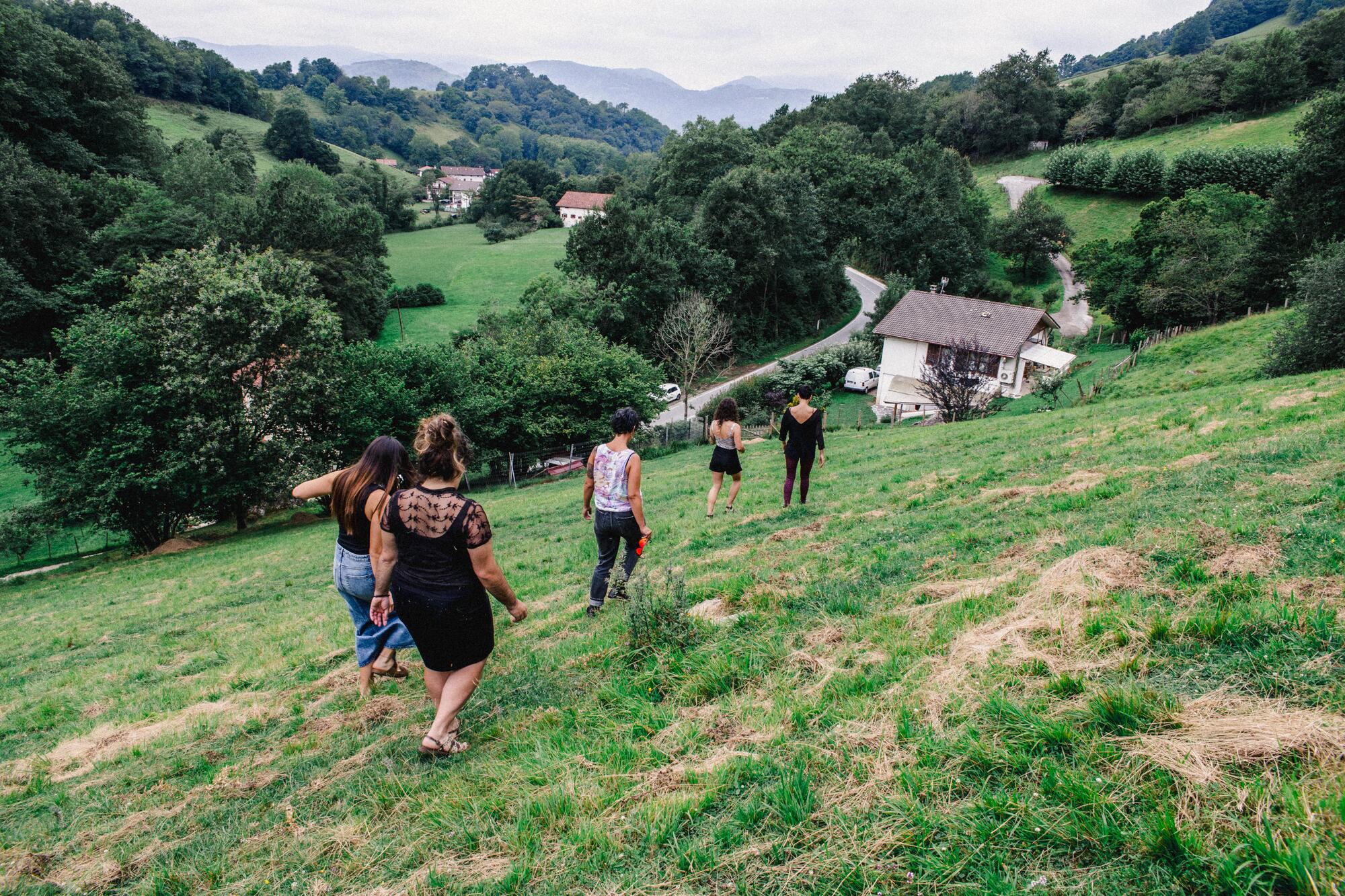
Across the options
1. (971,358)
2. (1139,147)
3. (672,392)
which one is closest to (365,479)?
(971,358)

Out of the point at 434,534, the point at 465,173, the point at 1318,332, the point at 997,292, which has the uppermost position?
the point at 465,173

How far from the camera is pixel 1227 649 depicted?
3.93m

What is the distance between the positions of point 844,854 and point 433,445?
12.1 feet

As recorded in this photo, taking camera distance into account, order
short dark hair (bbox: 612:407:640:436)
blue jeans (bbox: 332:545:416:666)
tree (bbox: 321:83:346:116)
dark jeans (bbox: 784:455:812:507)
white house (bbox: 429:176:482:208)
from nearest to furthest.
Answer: blue jeans (bbox: 332:545:416:666) → short dark hair (bbox: 612:407:640:436) → dark jeans (bbox: 784:455:812:507) → white house (bbox: 429:176:482:208) → tree (bbox: 321:83:346:116)

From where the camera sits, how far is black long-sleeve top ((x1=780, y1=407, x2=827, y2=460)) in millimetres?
10336

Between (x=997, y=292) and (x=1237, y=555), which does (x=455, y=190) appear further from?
(x=1237, y=555)

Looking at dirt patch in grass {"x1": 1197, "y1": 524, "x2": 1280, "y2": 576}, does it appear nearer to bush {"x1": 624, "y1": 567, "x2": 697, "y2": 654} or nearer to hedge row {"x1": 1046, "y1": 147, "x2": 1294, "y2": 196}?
bush {"x1": 624, "y1": 567, "x2": 697, "y2": 654}

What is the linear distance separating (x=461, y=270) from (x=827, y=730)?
86638mm

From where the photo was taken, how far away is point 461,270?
8225 centimetres

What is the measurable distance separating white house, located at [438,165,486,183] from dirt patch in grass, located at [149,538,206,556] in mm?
157498

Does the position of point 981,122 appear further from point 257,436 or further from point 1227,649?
point 1227,649

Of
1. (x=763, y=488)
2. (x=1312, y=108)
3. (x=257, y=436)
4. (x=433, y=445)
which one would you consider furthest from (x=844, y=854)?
(x=1312, y=108)

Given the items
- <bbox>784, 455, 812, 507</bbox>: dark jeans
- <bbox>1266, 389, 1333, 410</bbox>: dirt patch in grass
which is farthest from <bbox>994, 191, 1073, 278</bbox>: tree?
<bbox>784, 455, 812, 507</bbox>: dark jeans

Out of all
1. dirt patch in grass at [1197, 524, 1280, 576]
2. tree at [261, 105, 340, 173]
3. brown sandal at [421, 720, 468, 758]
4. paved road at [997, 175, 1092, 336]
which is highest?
tree at [261, 105, 340, 173]
